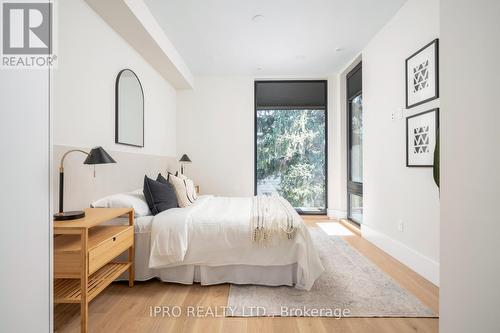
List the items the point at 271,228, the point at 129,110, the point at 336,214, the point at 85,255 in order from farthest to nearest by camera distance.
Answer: the point at 336,214, the point at 129,110, the point at 271,228, the point at 85,255

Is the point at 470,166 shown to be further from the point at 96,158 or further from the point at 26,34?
the point at 96,158

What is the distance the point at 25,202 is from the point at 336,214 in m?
4.73

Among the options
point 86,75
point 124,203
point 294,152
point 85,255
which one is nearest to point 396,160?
point 294,152

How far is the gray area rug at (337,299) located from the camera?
182 centimetres

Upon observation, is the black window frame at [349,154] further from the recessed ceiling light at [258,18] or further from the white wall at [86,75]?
the white wall at [86,75]

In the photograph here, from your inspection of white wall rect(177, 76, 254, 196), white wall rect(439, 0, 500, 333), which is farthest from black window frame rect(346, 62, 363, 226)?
white wall rect(439, 0, 500, 333)

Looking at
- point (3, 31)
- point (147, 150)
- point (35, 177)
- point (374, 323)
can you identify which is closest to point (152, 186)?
point (147, 150)

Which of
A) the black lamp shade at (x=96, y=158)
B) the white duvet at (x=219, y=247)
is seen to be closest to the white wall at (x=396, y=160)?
the white duvet at (x=219, y=247)

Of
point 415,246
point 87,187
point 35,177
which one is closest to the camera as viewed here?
point 35,177

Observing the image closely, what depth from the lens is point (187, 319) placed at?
1.76 meters

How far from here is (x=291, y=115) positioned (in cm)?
502

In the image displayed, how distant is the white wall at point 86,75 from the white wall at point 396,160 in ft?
10.5

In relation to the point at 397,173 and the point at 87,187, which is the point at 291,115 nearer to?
the point at 397,173

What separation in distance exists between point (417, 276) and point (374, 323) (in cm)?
104
